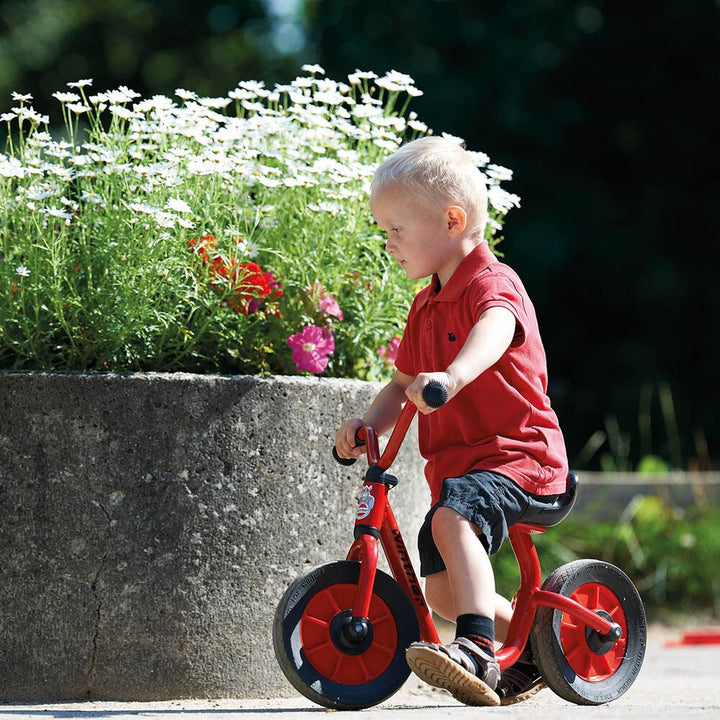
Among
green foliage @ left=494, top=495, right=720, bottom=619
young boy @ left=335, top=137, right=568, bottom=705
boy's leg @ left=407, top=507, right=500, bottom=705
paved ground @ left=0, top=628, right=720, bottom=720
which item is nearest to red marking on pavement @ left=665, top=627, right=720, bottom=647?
green foliage @ left=494, top=495, right=720, bottom=619

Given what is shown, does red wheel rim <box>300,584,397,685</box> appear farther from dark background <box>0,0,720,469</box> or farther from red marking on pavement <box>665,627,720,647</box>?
dark background <box>0,0,720,469</box>

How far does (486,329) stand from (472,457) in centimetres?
31

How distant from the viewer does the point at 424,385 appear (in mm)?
2523

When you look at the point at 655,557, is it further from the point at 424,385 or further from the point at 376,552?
the point at 424,385

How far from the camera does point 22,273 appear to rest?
3.15m

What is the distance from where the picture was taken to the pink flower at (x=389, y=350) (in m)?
3.75

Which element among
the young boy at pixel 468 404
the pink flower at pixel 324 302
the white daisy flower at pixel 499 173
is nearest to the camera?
the young boy at pixel 468 404

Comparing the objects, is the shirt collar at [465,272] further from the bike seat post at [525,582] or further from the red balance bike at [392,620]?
the bike seat post at [525,582]

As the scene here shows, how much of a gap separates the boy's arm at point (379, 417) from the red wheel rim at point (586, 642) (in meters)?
0.63

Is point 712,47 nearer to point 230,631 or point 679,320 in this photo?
point 679,320

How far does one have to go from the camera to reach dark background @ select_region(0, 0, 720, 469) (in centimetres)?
1136

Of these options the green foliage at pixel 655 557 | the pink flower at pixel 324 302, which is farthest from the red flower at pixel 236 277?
the green foliage at pixel 655 557

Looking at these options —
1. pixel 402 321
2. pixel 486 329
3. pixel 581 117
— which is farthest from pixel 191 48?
pixel 486 329

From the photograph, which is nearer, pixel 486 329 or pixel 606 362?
pixel 486 329
